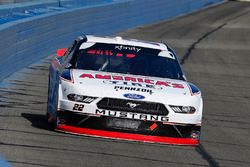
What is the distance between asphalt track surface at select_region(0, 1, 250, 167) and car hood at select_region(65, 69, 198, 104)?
1.89 ft

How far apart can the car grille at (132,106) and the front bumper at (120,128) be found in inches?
5.0

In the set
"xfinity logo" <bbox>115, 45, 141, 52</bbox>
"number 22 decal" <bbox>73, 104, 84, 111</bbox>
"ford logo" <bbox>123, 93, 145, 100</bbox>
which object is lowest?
"number 22 decal" <bbox>73, 104, 84, 111</bbox>

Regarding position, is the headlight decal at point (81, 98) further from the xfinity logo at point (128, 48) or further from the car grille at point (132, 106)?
the xfinity logo at point (128, 48)

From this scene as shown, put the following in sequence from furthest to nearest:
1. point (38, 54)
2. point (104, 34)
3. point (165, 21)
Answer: point (165, 21) < point (104, 34) < point (38, 54)

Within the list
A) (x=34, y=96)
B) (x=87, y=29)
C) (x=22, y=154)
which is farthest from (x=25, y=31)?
(x=22, y=154)

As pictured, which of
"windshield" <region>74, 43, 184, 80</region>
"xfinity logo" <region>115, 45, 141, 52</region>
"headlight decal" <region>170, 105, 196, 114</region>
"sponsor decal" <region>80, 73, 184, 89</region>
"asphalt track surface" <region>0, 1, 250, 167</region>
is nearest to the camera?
"asphalt track surface" <region>0, 1, 250, 167</region>

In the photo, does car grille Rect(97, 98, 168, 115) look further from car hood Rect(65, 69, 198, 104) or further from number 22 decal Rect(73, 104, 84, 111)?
number 22 decal Rect(73, 104, 84, 111)

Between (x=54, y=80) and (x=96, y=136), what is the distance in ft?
4.98

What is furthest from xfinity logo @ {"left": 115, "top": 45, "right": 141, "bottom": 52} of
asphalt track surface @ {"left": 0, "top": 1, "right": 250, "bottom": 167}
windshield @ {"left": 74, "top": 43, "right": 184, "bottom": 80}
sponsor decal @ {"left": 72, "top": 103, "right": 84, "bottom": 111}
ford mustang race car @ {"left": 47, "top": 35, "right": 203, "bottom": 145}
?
sponsor decal @ {"left": 72, "top": 103, "right": 84, "bottom": 111}

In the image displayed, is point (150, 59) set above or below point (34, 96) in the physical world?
above

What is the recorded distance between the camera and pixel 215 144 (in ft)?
35.1

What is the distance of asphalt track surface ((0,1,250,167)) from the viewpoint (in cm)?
885

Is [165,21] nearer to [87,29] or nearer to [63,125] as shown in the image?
[87,29]

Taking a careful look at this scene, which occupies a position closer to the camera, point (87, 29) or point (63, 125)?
point (63, 125)
